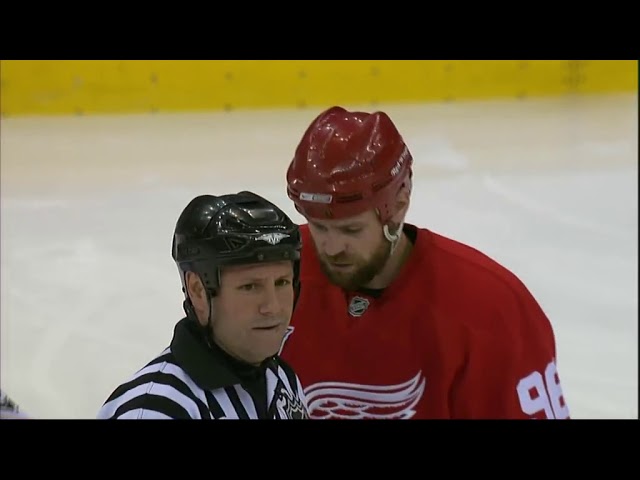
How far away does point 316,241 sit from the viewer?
874mm

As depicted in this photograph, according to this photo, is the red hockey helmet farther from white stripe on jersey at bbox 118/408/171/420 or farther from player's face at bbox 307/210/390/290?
white stripe on jersey at bbox 118/408/171/420

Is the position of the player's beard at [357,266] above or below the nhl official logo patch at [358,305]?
above

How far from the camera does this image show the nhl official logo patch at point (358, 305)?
95cm

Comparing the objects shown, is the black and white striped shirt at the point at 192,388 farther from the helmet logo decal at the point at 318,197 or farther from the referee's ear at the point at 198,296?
the helmet logo decal at the point at 318,197

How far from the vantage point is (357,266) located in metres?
0.89

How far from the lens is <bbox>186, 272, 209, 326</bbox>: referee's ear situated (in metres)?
0.74

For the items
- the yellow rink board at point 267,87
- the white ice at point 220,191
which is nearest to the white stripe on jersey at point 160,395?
the white ice at point 220,191

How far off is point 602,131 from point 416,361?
3.21 metres

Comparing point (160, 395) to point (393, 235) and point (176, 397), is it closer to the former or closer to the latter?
point (176, 397)

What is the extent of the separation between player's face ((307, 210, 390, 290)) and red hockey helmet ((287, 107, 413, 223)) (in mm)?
13

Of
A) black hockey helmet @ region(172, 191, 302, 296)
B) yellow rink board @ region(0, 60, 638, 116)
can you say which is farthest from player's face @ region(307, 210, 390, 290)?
yellow rink board @ region(0, 60, 638, 116)

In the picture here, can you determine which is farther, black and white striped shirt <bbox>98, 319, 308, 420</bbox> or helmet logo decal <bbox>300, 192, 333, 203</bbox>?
helmet logo decal <bbox>300, 192, 333, 203</bbox>

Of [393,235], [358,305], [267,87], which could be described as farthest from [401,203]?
[267,87]
